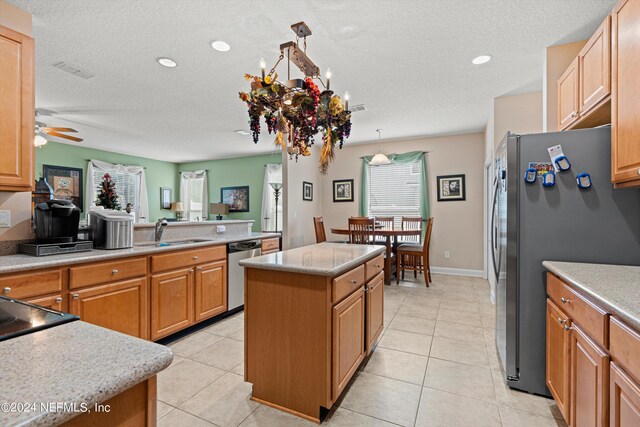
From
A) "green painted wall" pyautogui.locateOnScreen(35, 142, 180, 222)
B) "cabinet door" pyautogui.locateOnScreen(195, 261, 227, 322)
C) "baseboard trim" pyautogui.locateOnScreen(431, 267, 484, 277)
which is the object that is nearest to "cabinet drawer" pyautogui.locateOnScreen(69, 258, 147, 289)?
"cabinet door" pyautogui.locateOnScreen(195, 261, 227, 322)

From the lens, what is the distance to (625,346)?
1.02 metres

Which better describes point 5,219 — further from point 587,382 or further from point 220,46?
point 587,382

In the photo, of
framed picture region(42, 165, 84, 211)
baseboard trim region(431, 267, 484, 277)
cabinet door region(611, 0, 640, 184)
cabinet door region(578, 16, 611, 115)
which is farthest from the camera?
framed picture region(42, 165, 84, 211)

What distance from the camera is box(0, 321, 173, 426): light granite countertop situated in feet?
1.52

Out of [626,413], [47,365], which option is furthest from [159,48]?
[626,413]

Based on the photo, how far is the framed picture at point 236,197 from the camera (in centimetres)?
746

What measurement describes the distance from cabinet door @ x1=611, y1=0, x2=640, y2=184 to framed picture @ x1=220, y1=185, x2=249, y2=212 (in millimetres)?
6765

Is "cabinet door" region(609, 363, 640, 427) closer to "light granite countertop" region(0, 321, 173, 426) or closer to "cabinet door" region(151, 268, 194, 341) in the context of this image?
"light granite countertop" region(0, 321, 173, 426)

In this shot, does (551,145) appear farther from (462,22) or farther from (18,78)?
(18,78)

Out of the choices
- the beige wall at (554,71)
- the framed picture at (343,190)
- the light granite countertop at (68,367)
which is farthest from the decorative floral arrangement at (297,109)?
the framed picture at (343,190)

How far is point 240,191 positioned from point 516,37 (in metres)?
6.35

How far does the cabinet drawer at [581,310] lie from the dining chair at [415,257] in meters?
2.76

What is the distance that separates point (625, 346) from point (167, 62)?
3.59 metres

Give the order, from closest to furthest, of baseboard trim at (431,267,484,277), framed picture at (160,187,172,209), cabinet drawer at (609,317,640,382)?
cabinet drawer at (609,317,640,382)
baseboard trim at (431,267,484,277)
framed picture at (160,187,172,209)
